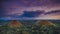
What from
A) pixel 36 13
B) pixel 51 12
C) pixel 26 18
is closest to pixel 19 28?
pixel 26 18

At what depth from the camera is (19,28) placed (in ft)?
8.84

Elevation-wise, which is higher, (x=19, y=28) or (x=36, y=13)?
(x=36, y=13)

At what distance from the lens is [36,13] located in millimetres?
2701

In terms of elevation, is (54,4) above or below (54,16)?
above

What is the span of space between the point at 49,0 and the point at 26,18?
48cm

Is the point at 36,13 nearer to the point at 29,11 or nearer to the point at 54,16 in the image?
the point at 29,11

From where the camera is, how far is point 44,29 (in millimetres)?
2670

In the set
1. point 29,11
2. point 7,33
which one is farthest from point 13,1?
point 7,33

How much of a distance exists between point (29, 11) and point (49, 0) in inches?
14.7

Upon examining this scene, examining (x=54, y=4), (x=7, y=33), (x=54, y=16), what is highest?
(x=54, y=4)

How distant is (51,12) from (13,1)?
65cm

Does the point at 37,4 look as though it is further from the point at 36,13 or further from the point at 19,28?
the point at 19,28

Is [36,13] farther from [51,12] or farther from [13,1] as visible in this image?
[13,1]

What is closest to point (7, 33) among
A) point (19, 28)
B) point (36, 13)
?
point (19, 28)
